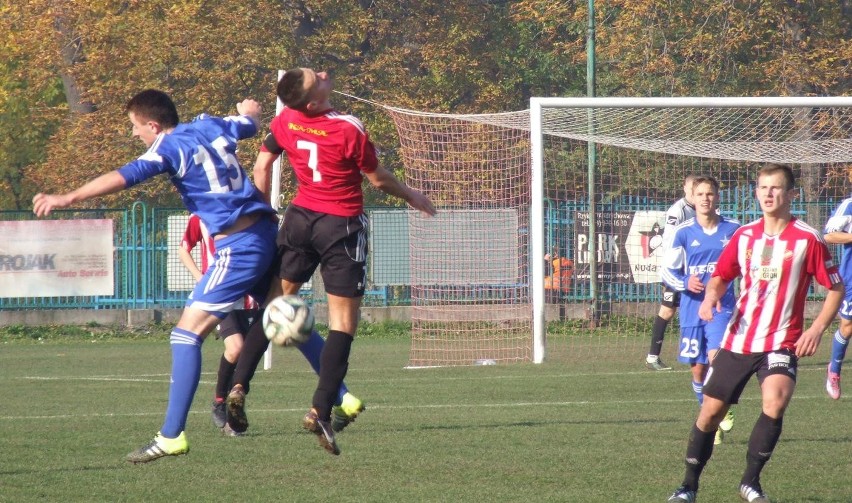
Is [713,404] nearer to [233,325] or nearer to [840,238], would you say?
[233,325]

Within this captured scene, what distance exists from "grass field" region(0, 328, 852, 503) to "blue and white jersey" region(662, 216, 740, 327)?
2.88ft

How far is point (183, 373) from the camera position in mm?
6891

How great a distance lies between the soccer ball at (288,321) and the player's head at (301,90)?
1061 mm

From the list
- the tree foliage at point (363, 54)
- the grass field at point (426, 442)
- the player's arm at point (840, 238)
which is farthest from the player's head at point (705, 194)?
the tree foliage at point (363, 54)

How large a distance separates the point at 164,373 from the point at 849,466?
357 inches

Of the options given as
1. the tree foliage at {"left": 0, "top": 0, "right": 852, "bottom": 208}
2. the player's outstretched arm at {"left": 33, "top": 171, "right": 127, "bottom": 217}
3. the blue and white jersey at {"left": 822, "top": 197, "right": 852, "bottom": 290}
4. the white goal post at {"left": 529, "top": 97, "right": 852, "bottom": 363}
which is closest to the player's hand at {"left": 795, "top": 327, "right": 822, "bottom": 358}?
the player's outstretched arm at {"left": 33, "top": 171, "right": 127, "bottom": 217}

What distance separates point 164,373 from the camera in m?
14.7

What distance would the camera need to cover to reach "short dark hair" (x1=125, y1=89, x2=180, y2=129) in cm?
692

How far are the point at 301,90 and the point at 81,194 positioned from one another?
134 centimetres

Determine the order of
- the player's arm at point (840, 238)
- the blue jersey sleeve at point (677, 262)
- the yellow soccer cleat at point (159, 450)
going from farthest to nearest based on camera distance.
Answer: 1. the player's arm at point (840, 238)
2. the blue jersey sleeve at point (677, 262)
3. the yellow soccer cleat at point (159, 450)

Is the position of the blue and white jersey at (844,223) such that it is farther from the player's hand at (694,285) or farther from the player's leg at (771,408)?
the player's leg at (771,408)

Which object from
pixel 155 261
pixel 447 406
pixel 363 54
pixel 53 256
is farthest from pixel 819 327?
pixel 363 54

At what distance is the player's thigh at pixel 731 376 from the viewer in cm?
631

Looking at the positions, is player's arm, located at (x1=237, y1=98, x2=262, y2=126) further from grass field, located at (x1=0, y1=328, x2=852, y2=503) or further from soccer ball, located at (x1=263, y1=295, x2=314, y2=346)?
grass field, located at (x1=0, y1=328, x2=852, y2=503)
